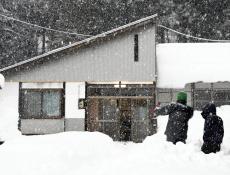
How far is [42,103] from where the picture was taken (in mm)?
21391

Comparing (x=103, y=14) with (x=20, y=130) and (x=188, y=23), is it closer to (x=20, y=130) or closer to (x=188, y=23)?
(x=188, y=23)

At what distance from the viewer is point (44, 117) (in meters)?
21.2

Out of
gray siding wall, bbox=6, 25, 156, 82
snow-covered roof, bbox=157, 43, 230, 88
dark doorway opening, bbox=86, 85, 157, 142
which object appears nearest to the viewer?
gray siding wall, bbox=6, 25, 156, 82

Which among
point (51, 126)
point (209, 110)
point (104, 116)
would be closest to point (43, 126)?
point (51, 126)

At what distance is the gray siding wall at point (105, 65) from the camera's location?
21.0m

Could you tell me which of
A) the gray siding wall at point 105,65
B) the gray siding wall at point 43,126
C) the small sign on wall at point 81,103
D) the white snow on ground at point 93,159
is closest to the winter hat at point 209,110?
the white snow on ground at point 93,159

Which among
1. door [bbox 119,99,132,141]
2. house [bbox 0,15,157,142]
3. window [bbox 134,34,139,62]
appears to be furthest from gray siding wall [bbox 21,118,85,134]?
window [bbox 134,34,139,62]

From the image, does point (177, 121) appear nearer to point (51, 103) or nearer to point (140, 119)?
point (140, 119)

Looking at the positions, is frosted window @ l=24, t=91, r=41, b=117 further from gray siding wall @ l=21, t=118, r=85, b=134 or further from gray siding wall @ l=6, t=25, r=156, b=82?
gray siding wall @ l=6, t=25, r=156, b=82

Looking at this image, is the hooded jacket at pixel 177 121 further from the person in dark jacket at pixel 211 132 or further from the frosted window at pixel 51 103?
the frosted window at pixel 51 103

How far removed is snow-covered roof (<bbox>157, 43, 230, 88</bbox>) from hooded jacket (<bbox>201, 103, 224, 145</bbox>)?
9915 mm

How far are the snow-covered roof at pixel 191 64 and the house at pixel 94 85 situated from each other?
149 cm

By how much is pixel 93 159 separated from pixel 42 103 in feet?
33.6

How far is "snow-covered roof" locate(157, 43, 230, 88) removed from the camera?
71.5ft
